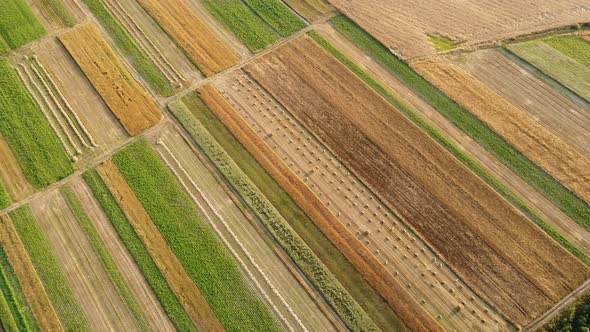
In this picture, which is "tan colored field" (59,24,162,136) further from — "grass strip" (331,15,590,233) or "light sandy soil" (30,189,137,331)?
"grass strip" (331,15,590,233)

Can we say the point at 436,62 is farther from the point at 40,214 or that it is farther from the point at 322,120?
the point at 40,214

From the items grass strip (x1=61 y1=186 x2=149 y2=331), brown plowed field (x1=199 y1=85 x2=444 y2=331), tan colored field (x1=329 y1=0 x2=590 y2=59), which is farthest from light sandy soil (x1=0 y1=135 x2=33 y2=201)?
tan colored field (x1=329 y1=0 x2=590 y2=59)

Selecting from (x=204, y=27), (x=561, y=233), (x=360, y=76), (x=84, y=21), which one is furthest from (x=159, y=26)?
(x=561, y=233)

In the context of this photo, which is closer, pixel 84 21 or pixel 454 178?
pixel 454 178

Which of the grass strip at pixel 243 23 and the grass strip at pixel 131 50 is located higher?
the grass strip at pixel 243 23

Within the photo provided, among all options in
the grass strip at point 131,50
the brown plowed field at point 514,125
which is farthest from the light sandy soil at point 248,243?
the brown plowed field at point 514,125

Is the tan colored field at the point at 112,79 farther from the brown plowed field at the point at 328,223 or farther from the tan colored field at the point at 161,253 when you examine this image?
the brown plowed field at the point at 328,223
